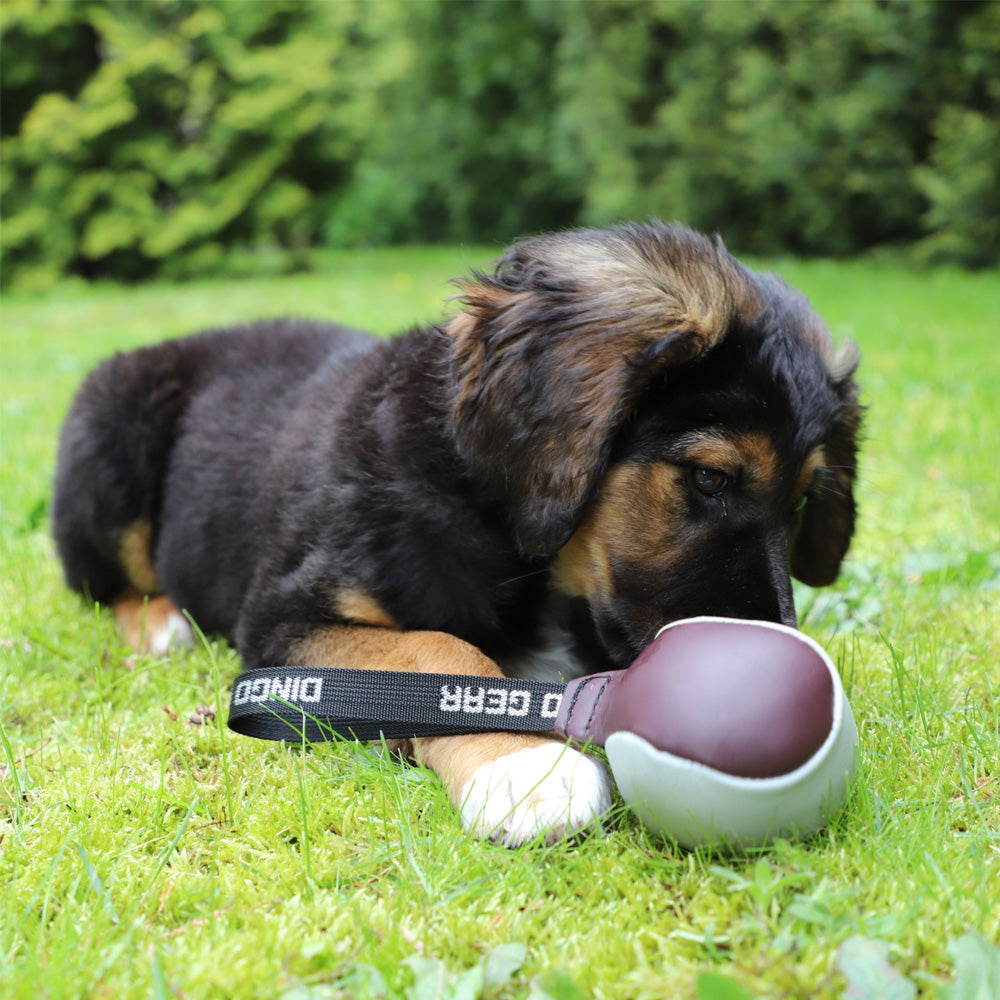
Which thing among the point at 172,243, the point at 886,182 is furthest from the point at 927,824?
the point at 172,243

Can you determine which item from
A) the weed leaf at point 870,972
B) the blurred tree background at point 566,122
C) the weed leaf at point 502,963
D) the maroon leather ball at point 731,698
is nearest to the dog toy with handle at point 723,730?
the maroon leather ball at point 731,698

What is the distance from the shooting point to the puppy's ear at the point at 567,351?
244 centimetres

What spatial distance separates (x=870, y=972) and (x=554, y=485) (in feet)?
3.93

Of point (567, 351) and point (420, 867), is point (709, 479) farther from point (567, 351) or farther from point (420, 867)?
point (420, 867)

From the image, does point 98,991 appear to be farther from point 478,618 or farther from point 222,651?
point 222,651

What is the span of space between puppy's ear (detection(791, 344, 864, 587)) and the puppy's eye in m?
0.53

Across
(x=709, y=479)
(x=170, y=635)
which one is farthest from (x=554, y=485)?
(x=170, y=635)

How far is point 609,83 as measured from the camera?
14.5 metres

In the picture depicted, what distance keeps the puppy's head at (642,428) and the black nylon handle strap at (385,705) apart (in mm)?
354

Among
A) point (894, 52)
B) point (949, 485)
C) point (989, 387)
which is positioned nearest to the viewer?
point (949, 485)

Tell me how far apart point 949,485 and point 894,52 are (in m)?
8.46

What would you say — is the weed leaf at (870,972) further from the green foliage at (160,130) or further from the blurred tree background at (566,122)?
the green foliage at (160,130)

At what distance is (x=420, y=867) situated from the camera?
1.99 m

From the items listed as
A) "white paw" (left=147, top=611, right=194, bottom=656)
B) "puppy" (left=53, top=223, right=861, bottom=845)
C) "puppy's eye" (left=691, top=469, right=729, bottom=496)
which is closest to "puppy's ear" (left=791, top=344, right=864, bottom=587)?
"puppy" (left=53, top=223, right=861, bottom=845)
